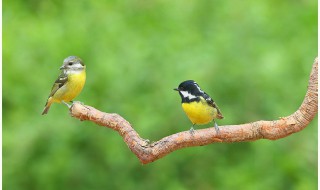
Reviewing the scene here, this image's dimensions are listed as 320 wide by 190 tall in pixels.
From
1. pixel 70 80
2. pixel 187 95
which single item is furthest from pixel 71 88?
pixel 187 95

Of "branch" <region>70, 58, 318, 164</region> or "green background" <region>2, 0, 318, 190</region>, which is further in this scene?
"green background" <region>2, 0, 318, 190</region>

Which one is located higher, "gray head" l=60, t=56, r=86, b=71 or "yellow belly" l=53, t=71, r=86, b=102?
"gray head" l=60, t=56, r=86, b=71

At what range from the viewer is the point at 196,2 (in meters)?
3.99

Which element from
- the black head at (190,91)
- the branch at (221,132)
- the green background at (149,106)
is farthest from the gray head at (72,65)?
the green background at (149,106)

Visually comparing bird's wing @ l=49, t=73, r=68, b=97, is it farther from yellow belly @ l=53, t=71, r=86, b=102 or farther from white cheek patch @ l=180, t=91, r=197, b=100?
white cheek patch @ l=180, t=91, r=197, b=100

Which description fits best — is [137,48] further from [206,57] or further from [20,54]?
[20,54]

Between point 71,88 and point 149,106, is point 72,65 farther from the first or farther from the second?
point 149,106

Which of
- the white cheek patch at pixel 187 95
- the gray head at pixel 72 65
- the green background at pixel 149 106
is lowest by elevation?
the gray head at pixel 72 65

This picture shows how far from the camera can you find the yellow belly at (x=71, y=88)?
4.42ft

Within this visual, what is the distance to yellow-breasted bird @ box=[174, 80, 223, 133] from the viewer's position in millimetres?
1449

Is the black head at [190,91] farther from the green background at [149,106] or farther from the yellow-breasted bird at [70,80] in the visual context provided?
the green background at [149,106]

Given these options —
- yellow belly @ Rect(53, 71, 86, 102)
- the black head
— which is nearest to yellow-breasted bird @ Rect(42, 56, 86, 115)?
yellow belly @ Rect(53, 71, 86, 102)

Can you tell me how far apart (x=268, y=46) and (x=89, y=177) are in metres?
1.26

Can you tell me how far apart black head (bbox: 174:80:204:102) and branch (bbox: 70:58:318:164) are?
12 cm
